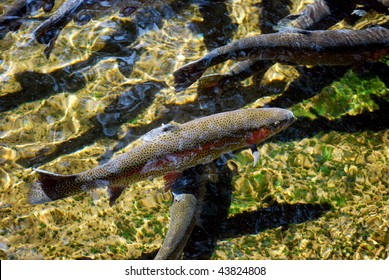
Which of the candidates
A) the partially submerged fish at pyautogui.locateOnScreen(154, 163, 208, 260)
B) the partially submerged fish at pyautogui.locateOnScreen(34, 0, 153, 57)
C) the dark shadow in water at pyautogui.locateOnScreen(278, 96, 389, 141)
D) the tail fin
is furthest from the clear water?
the tail fin

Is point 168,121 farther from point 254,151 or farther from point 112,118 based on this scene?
point 254,151

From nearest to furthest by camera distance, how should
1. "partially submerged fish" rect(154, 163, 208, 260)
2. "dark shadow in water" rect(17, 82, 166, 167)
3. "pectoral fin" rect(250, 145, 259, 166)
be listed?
"partially submerged fish" rect(154, 163, 208, 260) < "pectoral fin" rect(250, 145, 259, 166) < "dark shadow in water" rect(17, 82, 166, 167)

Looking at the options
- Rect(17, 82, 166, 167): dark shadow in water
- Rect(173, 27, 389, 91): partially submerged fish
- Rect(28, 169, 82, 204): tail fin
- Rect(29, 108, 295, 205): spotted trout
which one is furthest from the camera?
Rect(173, 27, 389, 91): partially submerged fish

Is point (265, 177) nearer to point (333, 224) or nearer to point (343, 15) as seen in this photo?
point (333, 224)

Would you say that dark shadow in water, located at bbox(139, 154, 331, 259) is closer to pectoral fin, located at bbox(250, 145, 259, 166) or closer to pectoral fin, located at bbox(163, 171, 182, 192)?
pectoral fin, located at bbox(163, 171, 182, 192)

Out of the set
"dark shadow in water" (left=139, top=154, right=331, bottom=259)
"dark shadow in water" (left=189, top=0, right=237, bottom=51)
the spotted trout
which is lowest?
"dark shadow in water" (left=139, top=154, right=331, bottom=259)
